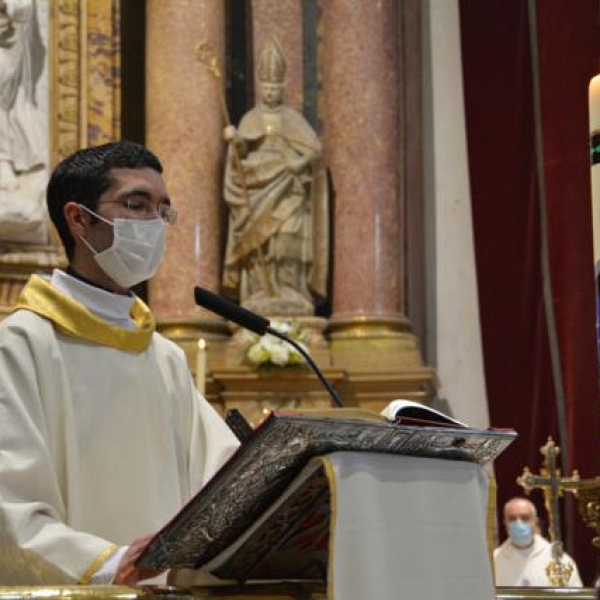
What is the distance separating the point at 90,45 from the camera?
8102 mm

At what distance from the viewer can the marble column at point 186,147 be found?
8.24 meters

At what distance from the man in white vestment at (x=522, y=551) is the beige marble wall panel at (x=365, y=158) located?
1338mm

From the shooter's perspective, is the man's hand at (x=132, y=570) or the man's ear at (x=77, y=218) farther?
the man's ear at (x=77, y=218)

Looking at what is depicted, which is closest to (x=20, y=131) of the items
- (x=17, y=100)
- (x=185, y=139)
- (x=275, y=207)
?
(x=17, y=100)

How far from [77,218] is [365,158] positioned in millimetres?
5351

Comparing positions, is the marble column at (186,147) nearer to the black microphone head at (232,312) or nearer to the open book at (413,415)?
the black microphone head at (232,312)

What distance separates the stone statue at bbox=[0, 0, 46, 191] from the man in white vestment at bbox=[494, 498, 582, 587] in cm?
320

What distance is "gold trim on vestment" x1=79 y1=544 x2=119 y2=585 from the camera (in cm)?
268

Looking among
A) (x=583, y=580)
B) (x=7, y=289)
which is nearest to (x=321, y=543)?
(x=7, y=289)

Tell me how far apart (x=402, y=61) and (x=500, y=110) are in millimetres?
726

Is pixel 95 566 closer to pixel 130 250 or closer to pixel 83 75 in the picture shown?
pixel 130 250

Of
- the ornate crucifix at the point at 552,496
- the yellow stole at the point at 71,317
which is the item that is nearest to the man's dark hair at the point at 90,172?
the yellow stole at the point at 71,317

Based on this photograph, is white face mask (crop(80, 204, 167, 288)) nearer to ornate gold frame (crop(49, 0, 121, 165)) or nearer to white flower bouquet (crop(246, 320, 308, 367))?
white flower bouquet (crop(246, 320, 308, 367))

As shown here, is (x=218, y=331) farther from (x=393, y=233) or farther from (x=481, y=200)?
(x=481, y=200)
